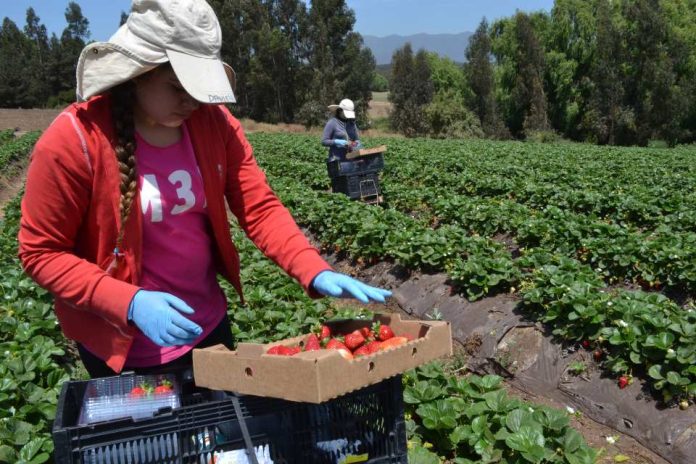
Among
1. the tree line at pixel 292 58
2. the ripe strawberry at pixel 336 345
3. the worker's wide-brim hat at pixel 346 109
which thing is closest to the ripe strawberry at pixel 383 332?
the ripe strawberry at pixel 336 345

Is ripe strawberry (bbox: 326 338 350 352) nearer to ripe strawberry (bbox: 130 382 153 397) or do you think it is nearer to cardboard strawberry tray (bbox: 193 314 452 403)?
cardboard strawberry tray (bbox: 193 314 452 403)

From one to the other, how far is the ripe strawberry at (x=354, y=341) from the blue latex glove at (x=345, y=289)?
0.36ft

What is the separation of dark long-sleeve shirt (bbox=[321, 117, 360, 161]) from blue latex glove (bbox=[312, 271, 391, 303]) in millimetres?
6986

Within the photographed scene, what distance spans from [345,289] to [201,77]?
2.48 feet

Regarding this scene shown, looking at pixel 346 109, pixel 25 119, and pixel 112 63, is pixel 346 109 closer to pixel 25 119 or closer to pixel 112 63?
pixel 112 63

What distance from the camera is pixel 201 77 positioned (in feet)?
5.94

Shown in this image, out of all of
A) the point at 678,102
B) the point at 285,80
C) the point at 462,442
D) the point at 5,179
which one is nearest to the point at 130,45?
the point at 462,442

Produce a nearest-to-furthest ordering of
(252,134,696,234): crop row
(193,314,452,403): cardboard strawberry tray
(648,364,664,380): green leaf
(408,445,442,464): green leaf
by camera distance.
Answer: (193,314,452,403): cardboard strawberry tray → (408,445,442,464): green leaf → (648,364,664,380): green leaf → (252,134,696,234): crop row

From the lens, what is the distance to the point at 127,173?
189 centimetres

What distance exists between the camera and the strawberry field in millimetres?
3022

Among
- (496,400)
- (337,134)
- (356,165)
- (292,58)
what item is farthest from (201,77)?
(292,58)

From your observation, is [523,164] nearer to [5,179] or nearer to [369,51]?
[5,179]

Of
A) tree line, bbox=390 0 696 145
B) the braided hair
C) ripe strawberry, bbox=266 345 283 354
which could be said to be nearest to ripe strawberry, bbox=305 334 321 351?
ripe strawberry, bbox=266 345 283 354

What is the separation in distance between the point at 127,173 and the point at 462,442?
219cm
